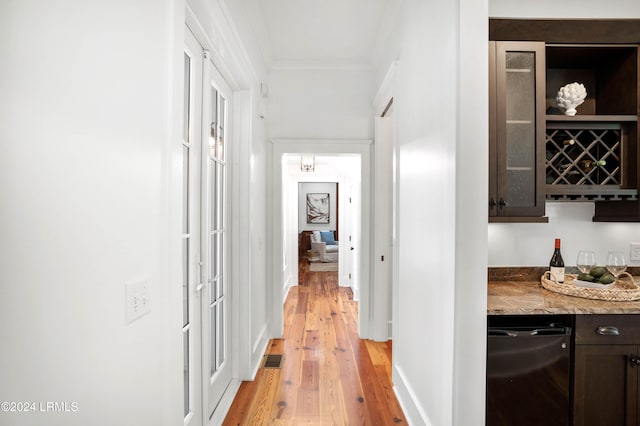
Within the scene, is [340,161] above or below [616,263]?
above

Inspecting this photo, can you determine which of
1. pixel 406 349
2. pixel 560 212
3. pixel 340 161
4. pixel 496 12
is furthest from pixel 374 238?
pixel 340 161

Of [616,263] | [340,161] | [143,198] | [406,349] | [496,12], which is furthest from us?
[340,161]

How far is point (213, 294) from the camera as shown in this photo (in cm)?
213

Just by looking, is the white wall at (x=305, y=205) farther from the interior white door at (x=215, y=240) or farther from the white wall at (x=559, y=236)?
the white wall at (x=559, y=236)

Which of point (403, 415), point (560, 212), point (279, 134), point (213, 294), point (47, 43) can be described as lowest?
point (403, 415)

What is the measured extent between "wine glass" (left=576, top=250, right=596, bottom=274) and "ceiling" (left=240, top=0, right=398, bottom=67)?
2.11 m

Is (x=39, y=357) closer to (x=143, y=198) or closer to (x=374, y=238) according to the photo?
(x=143, y=198)

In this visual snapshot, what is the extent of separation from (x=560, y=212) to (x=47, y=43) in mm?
2784

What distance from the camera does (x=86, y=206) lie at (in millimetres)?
775

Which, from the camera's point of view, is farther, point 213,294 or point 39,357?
point 213,294

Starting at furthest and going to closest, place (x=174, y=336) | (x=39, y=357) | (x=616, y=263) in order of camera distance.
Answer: (x=616, y=263) → (x=174, y=336) → (x=39, y=357)

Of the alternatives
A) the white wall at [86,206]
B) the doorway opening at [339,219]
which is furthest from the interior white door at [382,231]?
the white wall at [86,206]

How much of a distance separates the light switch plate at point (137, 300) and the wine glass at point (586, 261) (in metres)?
2.31

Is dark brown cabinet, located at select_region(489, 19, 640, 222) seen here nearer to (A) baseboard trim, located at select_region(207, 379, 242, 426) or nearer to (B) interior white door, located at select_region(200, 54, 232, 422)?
(B) interior white door, located at select_region(200, 54, 232, 422)
